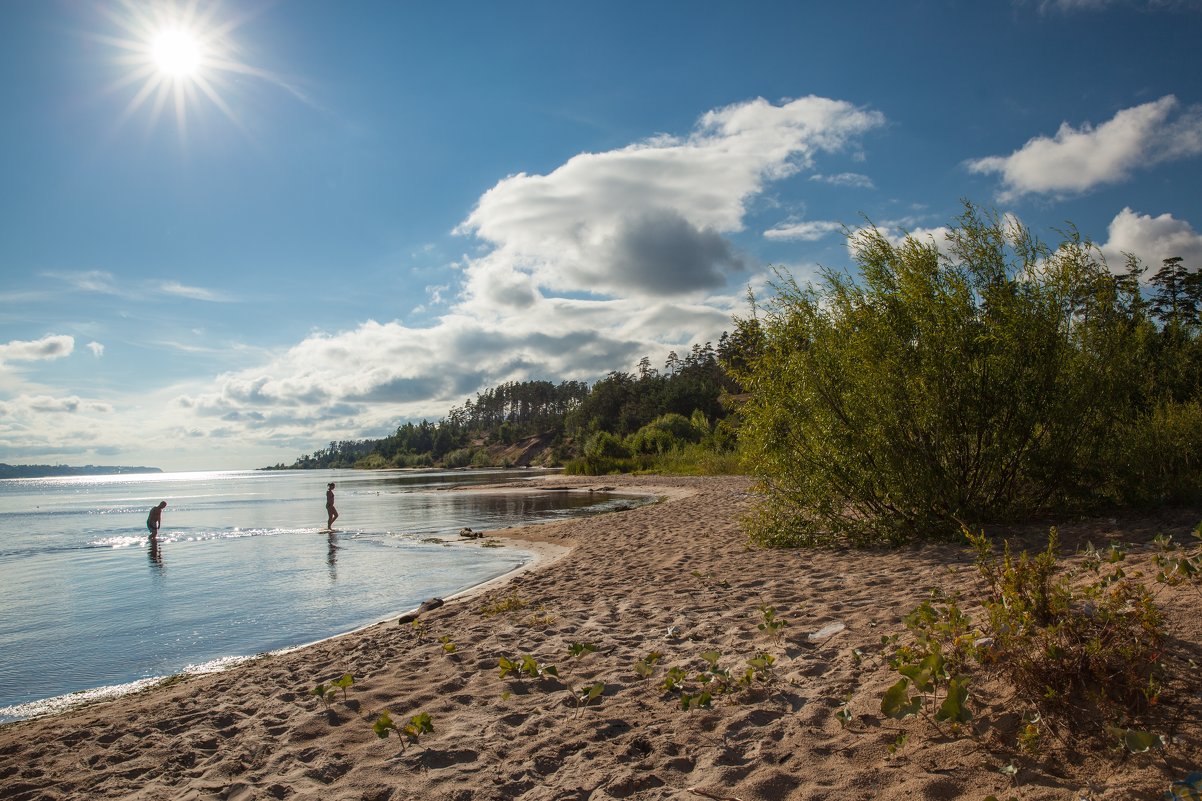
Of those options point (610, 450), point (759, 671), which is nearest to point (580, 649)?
point (759, 671)

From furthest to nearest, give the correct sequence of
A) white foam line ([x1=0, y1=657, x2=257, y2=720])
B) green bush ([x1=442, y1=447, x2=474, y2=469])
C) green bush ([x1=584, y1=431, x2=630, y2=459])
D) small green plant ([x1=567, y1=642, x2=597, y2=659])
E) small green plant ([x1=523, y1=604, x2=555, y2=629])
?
1. green bush ([x1=442, y1=447, x2=474, y2=469])
2. green bush ([x1=584, y1=431, x2=630, y2=459])
3. small green plant ([x1=523, y1=604, x2=555, y2=629])
4. white foam line ([x1=0, y1=657, x2=257, y2=720])
5. small green plant ([x1=567, y1=642, x2=597, y2=659])

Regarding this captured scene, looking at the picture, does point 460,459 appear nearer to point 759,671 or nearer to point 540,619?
point 540,619

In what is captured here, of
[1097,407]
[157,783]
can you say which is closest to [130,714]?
[157,783]

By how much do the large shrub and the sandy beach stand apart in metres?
1.42

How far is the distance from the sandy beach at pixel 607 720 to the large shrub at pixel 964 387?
142 centimetres

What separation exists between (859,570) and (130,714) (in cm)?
846

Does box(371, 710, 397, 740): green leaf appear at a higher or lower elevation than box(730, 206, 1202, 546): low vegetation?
lower

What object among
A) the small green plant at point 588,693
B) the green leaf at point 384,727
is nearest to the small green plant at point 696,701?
the small green plant at point 588,693

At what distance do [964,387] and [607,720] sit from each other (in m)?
8.05

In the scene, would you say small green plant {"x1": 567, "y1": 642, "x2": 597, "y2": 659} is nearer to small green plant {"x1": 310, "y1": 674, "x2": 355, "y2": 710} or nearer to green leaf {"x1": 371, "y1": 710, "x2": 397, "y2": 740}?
green leaf {"x1": 371, "y1": 710, "x2": 397, "y2": 740}

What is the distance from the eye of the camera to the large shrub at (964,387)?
10039 millimetres

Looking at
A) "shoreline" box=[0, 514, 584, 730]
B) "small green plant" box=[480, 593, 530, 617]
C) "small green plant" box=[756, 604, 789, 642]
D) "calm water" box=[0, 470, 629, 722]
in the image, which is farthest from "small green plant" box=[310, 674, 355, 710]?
"small green plant" box=[756, 604, 789, 642]

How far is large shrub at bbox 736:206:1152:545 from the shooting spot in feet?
32.9

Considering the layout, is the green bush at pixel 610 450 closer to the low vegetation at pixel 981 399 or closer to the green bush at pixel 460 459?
the low vegetation at pixel 981 399
